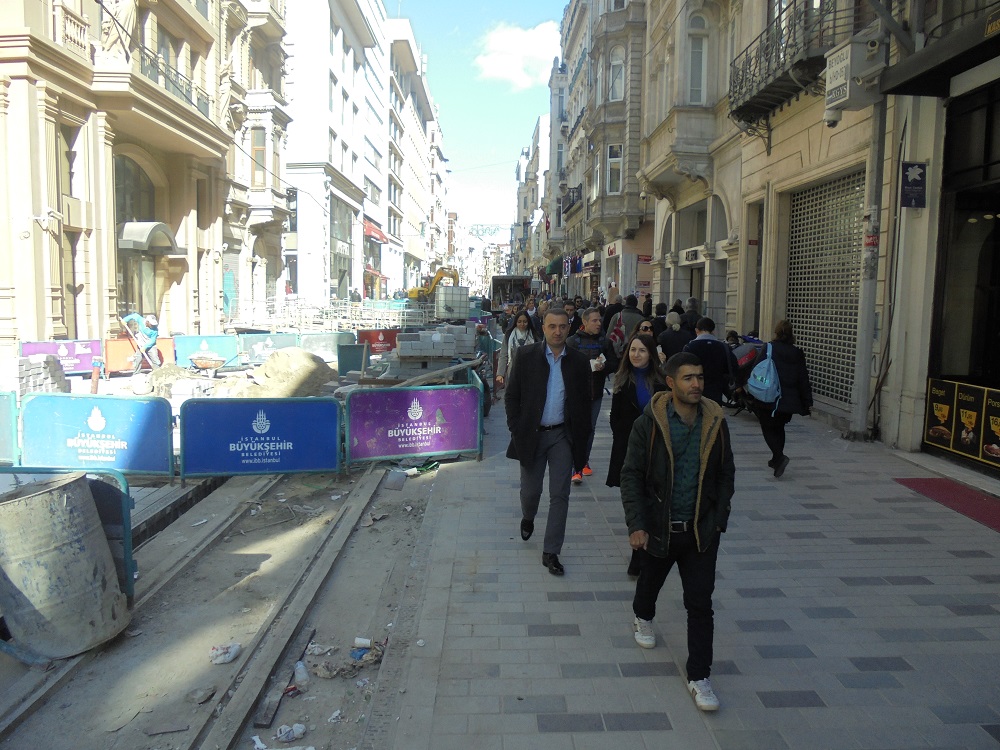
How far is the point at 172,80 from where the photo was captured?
22.3 metres

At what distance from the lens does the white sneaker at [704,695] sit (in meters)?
3.42

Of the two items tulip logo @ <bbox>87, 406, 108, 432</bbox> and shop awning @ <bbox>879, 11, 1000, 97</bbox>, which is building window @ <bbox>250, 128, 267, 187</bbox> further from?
shop awning @ <bbox>879, 11, 1000, 97</bbox>

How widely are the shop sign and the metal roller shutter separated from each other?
2168 mm

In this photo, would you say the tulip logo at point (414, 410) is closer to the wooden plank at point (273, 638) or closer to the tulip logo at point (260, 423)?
the tulip logo at point (260, 423)

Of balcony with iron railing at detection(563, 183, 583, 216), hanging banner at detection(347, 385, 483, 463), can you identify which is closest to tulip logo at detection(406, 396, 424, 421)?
hanging banner at detection(347, 385, 483, 463)

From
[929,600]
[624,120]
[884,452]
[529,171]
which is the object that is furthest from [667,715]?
[529,171]

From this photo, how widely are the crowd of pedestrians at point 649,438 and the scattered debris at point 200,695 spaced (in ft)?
7.54

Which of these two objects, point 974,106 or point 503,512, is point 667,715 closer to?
point 503,512

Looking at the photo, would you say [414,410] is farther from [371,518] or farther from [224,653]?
[224,653]

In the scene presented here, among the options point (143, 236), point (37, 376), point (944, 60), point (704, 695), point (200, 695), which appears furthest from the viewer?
point (143, 236)

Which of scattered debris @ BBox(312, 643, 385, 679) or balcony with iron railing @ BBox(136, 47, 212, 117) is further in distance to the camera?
balcony with iron railing @ BBox(136, 47, 212, 117)

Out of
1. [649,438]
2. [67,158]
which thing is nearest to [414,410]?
[649,438]

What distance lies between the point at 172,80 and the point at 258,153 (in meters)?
10.5

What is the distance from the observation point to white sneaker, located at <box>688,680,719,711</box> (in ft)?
11.2
